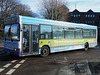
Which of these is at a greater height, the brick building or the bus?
the brick building

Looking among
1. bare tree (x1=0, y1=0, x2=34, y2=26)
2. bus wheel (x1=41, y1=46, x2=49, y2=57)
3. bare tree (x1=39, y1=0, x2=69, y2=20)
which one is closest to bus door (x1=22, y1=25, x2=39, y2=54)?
bus wheel (x1=41, y1=46, x2=49, y2=57)

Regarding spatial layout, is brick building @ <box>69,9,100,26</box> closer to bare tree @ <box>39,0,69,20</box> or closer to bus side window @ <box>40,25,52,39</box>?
bare tree @ <box>39,0,69,20</box>

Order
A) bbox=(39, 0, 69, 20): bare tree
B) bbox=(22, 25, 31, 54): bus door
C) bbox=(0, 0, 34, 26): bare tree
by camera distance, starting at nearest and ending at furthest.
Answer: bbox=(22, 25, 31, 54): bus door < bbox=(39, 0, 69, 20): bare tree < bbox=(0, 0, 34, 26): bare tree

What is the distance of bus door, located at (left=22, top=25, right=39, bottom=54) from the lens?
7.78 m

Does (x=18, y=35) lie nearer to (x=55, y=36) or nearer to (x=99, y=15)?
(x=55, y=36)

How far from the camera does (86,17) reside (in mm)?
70188

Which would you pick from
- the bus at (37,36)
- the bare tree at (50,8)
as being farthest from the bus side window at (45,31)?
the bare tree at (50,8)

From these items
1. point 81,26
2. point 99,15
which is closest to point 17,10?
point 81,26

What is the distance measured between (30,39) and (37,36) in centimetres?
68

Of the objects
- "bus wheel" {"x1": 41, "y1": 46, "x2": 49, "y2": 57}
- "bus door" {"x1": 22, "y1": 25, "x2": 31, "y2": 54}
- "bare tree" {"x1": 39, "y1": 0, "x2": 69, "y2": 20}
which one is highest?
"bare tree" {"x1": 39, "y1": 0, "x2": 69, "y2": 20}

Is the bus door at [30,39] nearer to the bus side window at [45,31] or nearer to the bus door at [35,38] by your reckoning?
the bus door at [35,38]

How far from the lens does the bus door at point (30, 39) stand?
778 cm

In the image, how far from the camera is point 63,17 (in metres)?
28.3

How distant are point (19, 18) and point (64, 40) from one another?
472 cm
